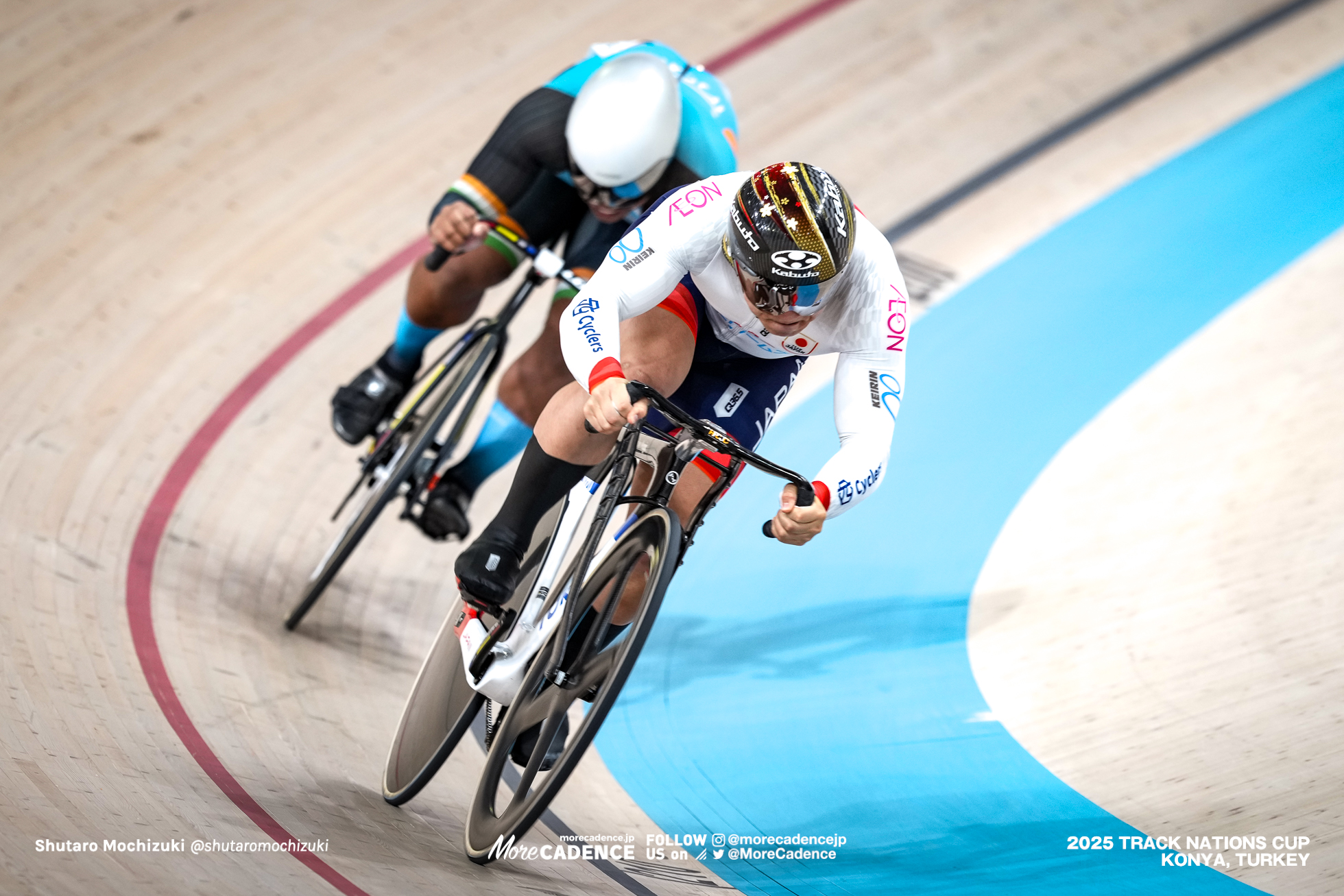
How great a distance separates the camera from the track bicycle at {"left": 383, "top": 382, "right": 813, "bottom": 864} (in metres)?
2.35

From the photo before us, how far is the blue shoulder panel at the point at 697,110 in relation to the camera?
3.37 meters

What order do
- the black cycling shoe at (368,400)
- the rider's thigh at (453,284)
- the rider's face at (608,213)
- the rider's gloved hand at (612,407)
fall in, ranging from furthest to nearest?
the black cycling shoe at (368,400) → the rider's thigh at (453,284) → the rider's face at (608,213) → the rider's gloved hand at (612,407)

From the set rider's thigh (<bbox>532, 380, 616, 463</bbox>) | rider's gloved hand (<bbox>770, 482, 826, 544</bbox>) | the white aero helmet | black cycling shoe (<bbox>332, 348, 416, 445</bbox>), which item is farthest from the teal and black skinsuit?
rider's gloved hand (<bbox>770, 482, 826, 544</bbox>)

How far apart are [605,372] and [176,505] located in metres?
2.33

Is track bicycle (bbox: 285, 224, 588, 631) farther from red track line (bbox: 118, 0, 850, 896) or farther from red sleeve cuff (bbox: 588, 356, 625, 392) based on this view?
red sleeve cuff (bbox: 588, 356, 625, 392)

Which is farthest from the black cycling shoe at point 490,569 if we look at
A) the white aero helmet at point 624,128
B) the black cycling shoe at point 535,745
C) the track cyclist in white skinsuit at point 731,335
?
the white aero helmet at point 624,128

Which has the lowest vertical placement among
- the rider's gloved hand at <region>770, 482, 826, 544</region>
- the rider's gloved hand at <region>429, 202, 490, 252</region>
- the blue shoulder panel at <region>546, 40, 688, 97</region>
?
the rider's gloved hand at <region>770, 482, 826, 544</region>

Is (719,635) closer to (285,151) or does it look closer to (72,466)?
(72,466)

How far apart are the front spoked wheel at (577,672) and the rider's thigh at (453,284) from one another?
1418 millimetres

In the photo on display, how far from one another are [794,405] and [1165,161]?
258 centimetres

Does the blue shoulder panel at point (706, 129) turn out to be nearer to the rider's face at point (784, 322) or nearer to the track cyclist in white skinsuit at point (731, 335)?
the track cyclist in white skinsuit at point (731, 335)

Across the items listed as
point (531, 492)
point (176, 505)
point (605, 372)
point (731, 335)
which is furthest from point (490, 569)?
point (176, 505)

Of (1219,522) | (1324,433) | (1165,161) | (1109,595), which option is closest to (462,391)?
(1109,595)

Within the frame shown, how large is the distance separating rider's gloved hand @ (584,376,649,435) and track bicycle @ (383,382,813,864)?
0.04 metres
